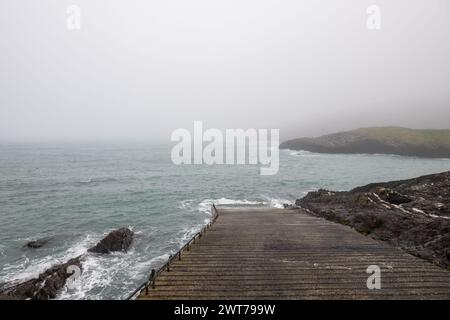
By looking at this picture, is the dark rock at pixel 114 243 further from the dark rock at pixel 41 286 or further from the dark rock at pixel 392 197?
the dark rock at pixel 392 197

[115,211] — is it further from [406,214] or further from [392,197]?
[406,214]

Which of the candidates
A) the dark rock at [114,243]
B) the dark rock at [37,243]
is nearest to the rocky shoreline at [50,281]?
the dark rock at [114,243]

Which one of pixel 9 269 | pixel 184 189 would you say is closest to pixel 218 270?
pixel 9 269

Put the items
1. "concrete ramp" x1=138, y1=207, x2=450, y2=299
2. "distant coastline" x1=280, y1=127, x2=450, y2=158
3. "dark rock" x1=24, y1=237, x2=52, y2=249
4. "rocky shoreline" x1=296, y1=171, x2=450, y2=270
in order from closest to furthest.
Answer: "concrete ramp" x1=138, y1=207, x2=450, y2=299 < "rocky shoreline" x1=296, y1=171, x2=450, y2=270 < "dark rock" x1=24, y1=237, x2=52, y2=249 < "distant coastline" x1=280, y1=127, x2=450, y2=158

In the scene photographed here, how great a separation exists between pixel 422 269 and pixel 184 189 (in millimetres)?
45523

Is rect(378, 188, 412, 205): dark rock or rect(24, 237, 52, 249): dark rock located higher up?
rect(378, 188, 412, 205): dark rock

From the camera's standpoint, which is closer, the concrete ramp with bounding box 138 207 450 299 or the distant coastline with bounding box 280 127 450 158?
the concrete ramp with bounding box 138 207 450 299

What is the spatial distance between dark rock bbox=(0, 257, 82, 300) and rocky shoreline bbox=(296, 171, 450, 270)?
69.2ft

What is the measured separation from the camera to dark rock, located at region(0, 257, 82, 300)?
17.8 meters

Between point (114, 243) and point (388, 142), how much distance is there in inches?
5383

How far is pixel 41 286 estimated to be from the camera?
18500mm

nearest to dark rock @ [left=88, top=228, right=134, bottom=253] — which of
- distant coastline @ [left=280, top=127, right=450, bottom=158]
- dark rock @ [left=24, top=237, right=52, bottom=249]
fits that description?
dark rock @ [left=24, top=237, right=52, bottom=249]

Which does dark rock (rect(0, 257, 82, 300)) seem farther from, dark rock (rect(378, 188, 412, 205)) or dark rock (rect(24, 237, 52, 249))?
dark rock (rect(378, 188, 412, 205))

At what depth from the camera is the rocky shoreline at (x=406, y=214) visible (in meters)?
16.1
